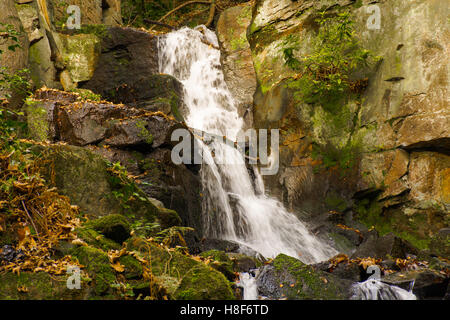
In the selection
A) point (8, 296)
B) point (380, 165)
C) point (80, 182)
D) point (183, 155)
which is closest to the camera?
point (8, 296)

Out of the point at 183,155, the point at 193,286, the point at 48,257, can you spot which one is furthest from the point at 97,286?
the point at 183,155

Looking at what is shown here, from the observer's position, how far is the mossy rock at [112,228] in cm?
392

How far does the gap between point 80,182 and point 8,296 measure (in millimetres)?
2089

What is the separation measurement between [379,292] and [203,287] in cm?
243

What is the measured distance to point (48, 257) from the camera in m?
3.22

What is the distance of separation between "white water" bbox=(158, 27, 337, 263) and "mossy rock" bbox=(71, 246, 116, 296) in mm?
4064

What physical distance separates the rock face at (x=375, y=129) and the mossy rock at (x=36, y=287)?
20.1 ft

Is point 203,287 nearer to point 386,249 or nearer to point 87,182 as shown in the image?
point 87,182

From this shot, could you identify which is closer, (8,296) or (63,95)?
(8,296)

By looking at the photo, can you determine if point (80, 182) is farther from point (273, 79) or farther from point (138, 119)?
point (273, 79)

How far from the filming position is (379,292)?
445 cm

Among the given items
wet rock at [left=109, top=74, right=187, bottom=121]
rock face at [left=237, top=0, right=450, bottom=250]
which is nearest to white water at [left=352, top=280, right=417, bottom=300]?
rock face at [left=237, top=0, right=450, bottom=250]

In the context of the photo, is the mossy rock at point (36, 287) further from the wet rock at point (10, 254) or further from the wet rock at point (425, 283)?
the wet rock at point (425, 283)

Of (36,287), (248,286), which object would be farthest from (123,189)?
(36,287)
